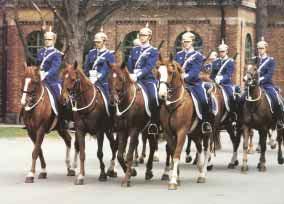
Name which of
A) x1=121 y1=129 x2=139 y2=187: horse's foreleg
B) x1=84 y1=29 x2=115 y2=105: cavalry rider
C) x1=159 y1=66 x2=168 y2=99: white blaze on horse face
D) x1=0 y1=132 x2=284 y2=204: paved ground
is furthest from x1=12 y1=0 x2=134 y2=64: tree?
x1=159 y1=66 x2=168 y2=99: white blaze on horse face

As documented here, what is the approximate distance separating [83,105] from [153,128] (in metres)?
1.60

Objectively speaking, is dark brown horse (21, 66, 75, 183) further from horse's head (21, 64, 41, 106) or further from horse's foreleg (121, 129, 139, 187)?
horse's foreleg (121, 129, 139, 187)

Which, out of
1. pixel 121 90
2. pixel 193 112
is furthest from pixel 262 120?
pixel 121 90

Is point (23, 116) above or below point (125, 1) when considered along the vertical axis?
below

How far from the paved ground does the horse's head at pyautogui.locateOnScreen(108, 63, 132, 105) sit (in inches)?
68.7

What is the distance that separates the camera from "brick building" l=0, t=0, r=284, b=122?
40.0m

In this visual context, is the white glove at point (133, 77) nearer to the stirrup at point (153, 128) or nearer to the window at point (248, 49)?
the stirrup at point (153, 128)

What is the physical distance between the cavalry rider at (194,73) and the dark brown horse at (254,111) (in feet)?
7.40

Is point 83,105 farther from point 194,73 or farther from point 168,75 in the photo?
point 194,73

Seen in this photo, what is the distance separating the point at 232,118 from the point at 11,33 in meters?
23.2

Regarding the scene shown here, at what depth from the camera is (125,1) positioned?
31344 millimetres

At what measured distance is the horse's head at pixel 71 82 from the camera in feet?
52.8

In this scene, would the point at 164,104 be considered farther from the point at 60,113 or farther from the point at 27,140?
the point at 27,140

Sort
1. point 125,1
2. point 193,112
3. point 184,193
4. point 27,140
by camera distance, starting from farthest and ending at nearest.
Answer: point 125,1 < point 27,140 < point 193,112 < point 184,193
